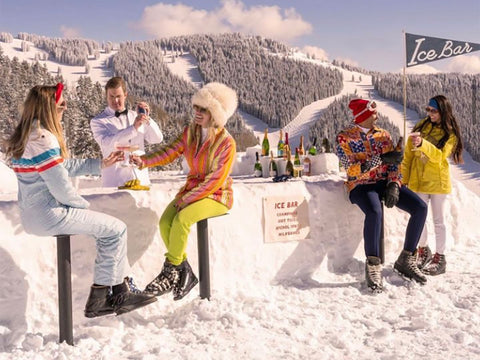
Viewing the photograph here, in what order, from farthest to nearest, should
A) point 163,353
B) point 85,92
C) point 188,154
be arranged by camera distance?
point 85,92 → point 188,154 → point 163,353

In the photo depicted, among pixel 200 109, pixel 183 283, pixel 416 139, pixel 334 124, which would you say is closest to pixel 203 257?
pixel 183 283

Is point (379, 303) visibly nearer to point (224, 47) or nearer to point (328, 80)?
point (328, 80)

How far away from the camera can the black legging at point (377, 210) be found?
4070 mm

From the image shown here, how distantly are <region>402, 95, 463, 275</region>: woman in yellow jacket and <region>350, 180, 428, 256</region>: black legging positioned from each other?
309 millimetres

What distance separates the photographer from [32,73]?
159 ft

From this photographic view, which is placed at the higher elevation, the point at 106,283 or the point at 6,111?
the point at 6,111

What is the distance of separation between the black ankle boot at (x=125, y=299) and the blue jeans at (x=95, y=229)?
0.06m

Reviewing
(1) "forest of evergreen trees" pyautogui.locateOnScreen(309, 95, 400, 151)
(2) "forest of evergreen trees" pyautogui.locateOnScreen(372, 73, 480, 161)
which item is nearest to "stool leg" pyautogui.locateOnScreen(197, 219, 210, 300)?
(1) "forest of evergreen trees" pyautogui.locateOnScreen(309, 95, 400, 151)

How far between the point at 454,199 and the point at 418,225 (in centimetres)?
163

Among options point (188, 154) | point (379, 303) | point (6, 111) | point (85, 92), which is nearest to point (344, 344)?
point (379, 303)

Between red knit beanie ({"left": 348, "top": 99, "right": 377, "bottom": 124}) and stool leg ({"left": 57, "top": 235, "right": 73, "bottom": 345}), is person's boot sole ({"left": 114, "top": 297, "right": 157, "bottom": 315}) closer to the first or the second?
stool leg ({"left": 57, "top": 235, "right": 73, "bottom": 345})

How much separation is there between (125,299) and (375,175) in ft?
8.59

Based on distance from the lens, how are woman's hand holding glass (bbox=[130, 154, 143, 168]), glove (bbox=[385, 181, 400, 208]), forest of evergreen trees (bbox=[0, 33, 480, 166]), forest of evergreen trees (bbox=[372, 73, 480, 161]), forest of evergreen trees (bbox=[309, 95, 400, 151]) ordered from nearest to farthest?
woman's hand holding glass (bbox=[130, 154, 143, 168]) → glove (bbox=[385, 181, 400, 208]) → forest of evergreen trees (bbox=[0, 33, 480, 166]) → forest of evergreen trees (bbox=[309, 95, 400, 151]) → forest of evergreen trees (bbox=[372, 73, 480, 161])

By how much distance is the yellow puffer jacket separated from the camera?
175 inches
